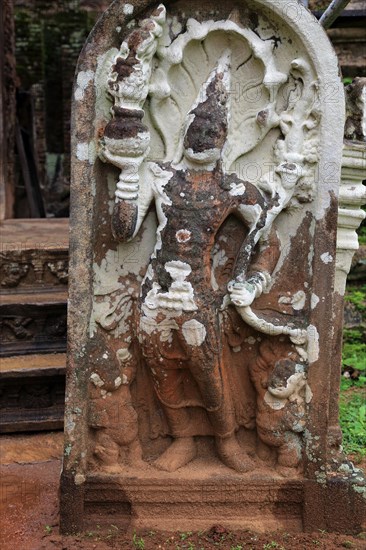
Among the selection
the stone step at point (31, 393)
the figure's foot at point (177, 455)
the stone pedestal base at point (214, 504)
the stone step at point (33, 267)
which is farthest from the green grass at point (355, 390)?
the stone step at point (33, 267)

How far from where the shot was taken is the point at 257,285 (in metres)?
3.18

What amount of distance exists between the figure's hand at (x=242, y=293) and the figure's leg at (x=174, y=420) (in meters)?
0.46

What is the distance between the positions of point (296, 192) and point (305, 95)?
0.45m

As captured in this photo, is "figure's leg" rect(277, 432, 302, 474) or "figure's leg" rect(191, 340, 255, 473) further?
"figure's leg" rect(277, 432, 302, 474)

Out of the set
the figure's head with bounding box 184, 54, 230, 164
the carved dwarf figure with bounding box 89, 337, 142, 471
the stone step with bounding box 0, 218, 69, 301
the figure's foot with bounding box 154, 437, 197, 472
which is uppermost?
the figure's head with bounding box 184, 54, 230, 164

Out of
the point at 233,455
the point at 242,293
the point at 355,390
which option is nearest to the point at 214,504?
the point at 233,455

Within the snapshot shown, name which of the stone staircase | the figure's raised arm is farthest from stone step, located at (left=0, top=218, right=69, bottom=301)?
the figure's raised arm

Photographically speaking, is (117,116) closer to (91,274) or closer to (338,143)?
(91,274)

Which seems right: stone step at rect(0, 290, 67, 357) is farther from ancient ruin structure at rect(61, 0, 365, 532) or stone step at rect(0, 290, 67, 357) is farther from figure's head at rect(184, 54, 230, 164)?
figure's head at rect(184, 54, 230, 164)

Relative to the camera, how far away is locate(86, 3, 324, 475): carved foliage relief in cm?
312

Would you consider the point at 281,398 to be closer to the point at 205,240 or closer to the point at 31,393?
the point at 205,240

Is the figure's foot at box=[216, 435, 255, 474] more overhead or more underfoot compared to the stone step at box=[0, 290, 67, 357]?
more underfoot

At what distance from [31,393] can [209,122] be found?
8.43 ft

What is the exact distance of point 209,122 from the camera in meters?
3.11
